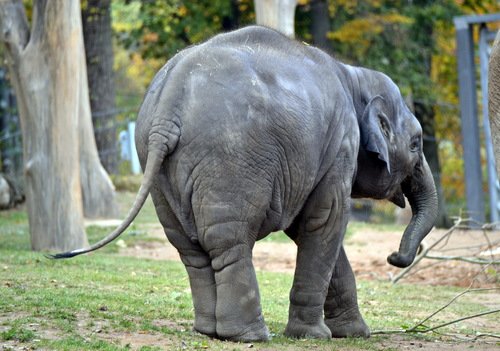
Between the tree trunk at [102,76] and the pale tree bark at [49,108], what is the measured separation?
11961 mm

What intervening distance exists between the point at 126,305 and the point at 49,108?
490cm

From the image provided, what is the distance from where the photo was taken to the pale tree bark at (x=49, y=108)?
13.2m

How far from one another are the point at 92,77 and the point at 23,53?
12.7 meters

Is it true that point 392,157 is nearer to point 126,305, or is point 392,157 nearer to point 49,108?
point 126,305

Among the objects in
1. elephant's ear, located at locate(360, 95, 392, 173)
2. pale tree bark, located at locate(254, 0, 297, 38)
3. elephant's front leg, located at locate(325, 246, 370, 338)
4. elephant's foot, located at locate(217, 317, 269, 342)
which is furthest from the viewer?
pale tree bark, located at locate(254, 0, 297, 38)

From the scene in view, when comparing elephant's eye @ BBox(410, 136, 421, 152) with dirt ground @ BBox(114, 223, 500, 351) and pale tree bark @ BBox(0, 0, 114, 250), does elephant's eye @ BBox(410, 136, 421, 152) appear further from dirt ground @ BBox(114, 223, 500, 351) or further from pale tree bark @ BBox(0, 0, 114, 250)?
pale tree bark @ BBox(0, 0, 114, 250)

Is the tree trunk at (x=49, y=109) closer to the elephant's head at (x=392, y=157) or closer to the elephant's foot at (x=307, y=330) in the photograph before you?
the elephant's head at (x=392, y=157)

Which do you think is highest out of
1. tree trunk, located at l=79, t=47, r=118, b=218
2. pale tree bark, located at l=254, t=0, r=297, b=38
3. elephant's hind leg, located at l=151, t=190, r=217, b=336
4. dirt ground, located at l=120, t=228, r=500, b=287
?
pale tree bark, located at l=254, t=0, r=297, b=38

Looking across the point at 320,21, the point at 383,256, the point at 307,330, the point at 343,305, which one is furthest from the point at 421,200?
the point at 320,21

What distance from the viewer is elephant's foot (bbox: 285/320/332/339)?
7.91 meters

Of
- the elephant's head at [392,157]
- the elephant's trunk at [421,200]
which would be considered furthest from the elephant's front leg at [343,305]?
the elephant's trunk at [421,200]

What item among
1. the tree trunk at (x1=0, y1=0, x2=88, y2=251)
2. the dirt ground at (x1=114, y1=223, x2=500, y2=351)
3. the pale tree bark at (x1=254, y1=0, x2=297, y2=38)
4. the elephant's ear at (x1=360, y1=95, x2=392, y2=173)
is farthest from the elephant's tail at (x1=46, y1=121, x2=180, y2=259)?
the pale tree bark at (x1=254, y1=0, x2=297, y2=38)

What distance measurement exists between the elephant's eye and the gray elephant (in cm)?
40

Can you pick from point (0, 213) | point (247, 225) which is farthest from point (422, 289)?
point (0, 213)
